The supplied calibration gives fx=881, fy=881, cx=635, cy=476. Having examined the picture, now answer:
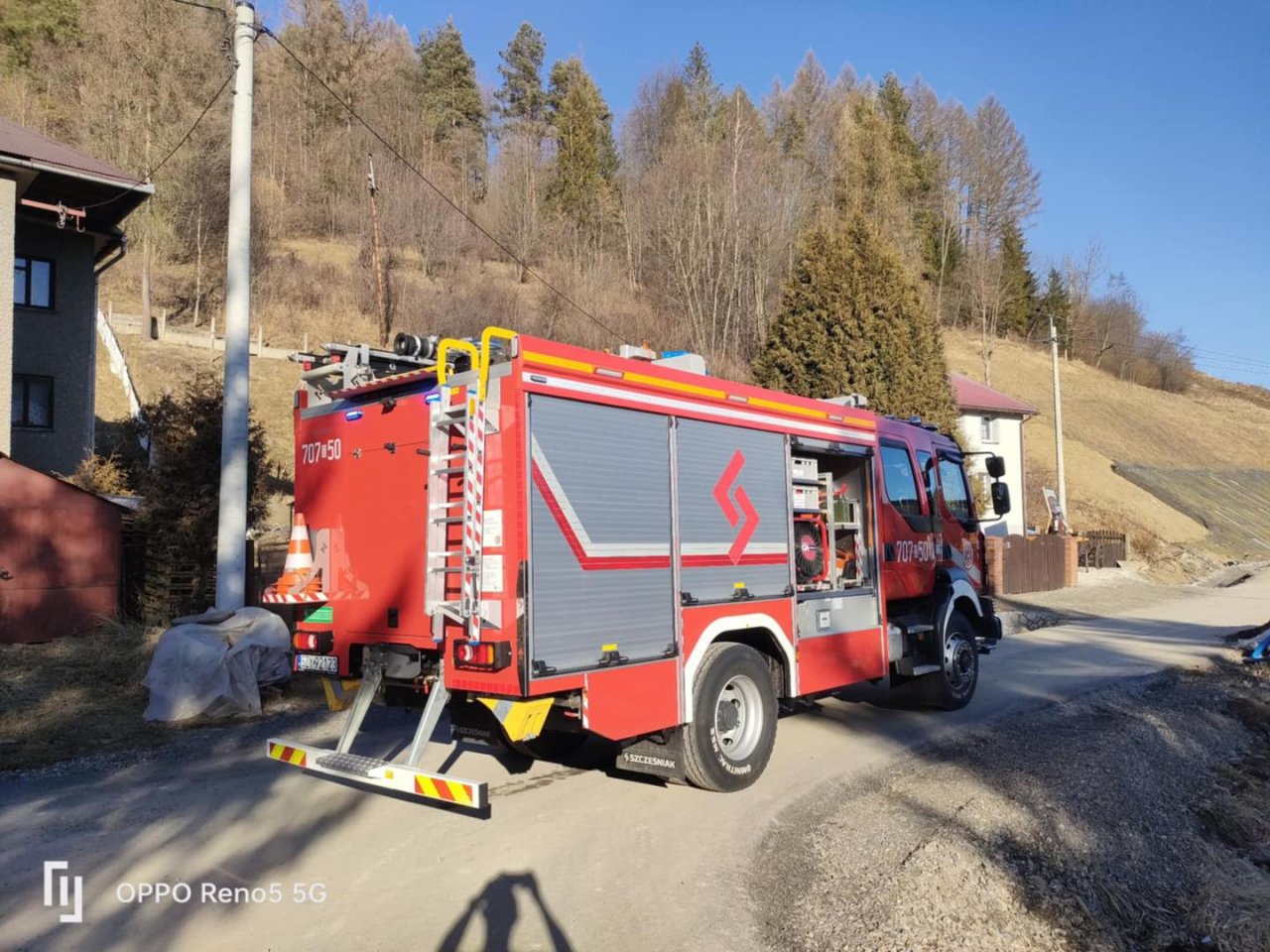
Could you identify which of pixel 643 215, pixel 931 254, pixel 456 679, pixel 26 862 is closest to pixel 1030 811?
pixel 456 679

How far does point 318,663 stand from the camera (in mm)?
6113

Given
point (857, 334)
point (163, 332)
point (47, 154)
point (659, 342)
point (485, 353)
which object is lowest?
point (485, 353)

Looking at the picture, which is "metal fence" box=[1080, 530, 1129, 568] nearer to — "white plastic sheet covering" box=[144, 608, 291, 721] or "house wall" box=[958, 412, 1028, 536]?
"house wall" box=[958, 412, 1028, 536]

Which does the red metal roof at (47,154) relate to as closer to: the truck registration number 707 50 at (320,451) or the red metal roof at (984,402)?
the truck registration number 707 50 at (320,451)

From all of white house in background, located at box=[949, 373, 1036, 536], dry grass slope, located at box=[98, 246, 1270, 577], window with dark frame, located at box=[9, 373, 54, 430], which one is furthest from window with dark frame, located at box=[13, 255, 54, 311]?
white house in background, located at box=[949, 373, 1036, 536]

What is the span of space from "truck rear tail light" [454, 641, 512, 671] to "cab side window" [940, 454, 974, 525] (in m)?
6.40

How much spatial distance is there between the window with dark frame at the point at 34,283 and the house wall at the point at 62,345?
110 millimetres

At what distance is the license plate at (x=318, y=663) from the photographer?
6.05m

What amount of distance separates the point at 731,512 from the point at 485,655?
7.76 feet

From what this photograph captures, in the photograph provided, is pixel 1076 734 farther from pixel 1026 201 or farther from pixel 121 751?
pixel 1026 201

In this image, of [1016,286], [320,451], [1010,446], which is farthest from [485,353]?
[1016,286]

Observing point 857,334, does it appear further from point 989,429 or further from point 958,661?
point 989,429

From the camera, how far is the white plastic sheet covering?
8.45 metres

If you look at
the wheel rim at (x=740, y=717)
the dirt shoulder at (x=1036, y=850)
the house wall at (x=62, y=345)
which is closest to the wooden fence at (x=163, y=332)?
the house wall at (x=62, y=345)
